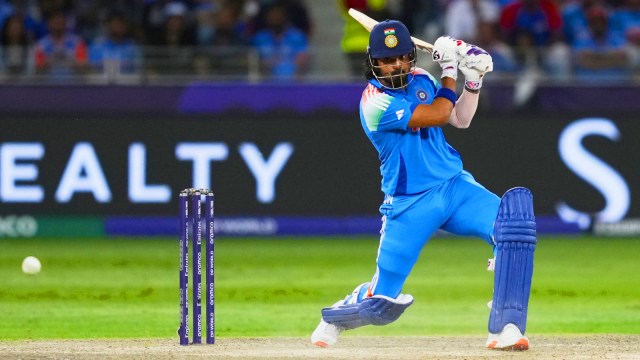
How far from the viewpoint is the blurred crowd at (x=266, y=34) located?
52.4 feet

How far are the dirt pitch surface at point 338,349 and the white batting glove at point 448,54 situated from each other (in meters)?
1.55

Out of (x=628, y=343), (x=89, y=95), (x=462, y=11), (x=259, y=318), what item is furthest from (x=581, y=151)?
(x=628, y=343)

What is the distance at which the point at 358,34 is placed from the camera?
1677 cm

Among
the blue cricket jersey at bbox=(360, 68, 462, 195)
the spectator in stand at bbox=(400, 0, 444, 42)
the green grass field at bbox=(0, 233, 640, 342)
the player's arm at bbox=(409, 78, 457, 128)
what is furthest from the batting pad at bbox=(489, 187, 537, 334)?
the spectator in stand at bbox=(400, 0, 444, 42)

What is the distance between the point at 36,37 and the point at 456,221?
10284 mm

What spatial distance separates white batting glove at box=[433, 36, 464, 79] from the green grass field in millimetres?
2370

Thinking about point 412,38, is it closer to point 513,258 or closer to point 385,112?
point 385,112

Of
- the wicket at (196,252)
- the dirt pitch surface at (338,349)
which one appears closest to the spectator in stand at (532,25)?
the dirt pitch surface at (338,349)

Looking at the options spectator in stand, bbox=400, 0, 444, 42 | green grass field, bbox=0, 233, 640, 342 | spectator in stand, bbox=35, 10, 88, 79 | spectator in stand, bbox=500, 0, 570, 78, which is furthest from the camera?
spectator in stand, bbox=400, 0, 444, 42

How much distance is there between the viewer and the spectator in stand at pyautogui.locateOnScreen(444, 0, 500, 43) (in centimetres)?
1716

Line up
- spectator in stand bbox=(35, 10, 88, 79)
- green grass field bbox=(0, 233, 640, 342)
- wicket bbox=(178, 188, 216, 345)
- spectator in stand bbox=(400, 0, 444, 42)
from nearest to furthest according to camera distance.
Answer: wicket bbox=(178, 188, 216, 345) < green grass field bbox=(0, 233, 640, 342) < spectator in stand bbox=(35, 10, 88, 79) < spectator in stand bbox=(400, 0, 444, 42)

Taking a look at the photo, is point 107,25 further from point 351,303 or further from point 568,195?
point 351,303

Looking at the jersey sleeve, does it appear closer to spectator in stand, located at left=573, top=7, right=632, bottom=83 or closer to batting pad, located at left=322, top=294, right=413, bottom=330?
batting pad, located at left=322, top=294, right=413, bottom=330

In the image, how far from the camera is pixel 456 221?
7.82 m
